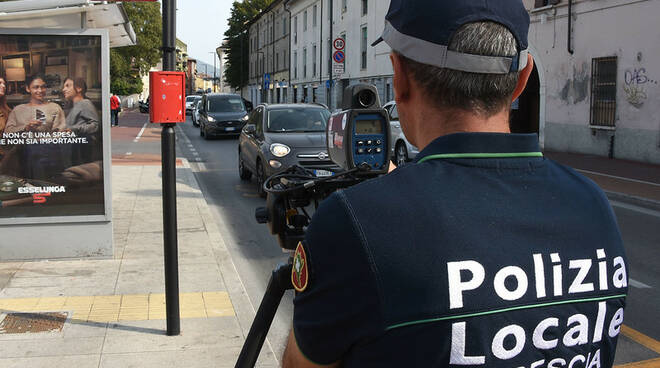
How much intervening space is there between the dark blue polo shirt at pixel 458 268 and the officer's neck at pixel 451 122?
3cm

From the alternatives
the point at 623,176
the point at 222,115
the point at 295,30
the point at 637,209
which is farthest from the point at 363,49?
the point at 637,209

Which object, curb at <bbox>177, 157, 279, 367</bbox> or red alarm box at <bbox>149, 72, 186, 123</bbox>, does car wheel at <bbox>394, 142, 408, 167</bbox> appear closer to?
curb at <bbox>177, 157, 279, 367</bbox>

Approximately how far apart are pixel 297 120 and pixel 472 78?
11.7 metres

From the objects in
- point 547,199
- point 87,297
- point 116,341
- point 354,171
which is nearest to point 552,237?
point 547,199

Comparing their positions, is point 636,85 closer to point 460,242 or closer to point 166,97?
point 166,97

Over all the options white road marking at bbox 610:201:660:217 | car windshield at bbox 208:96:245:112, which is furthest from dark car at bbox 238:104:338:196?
car windshield at bbox 208:96:245:112

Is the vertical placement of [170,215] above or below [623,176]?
above

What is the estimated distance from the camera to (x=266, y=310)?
192cm

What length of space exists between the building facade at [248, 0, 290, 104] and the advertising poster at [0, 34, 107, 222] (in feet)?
148

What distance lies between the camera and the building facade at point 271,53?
61781mm

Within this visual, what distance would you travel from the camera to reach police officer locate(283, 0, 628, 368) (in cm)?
123

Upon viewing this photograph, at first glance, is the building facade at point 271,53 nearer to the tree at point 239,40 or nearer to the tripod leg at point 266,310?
the tree at point 239,40

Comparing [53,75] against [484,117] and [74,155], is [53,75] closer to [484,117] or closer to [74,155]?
[74,155]

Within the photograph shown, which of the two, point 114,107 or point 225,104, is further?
point 114,107
